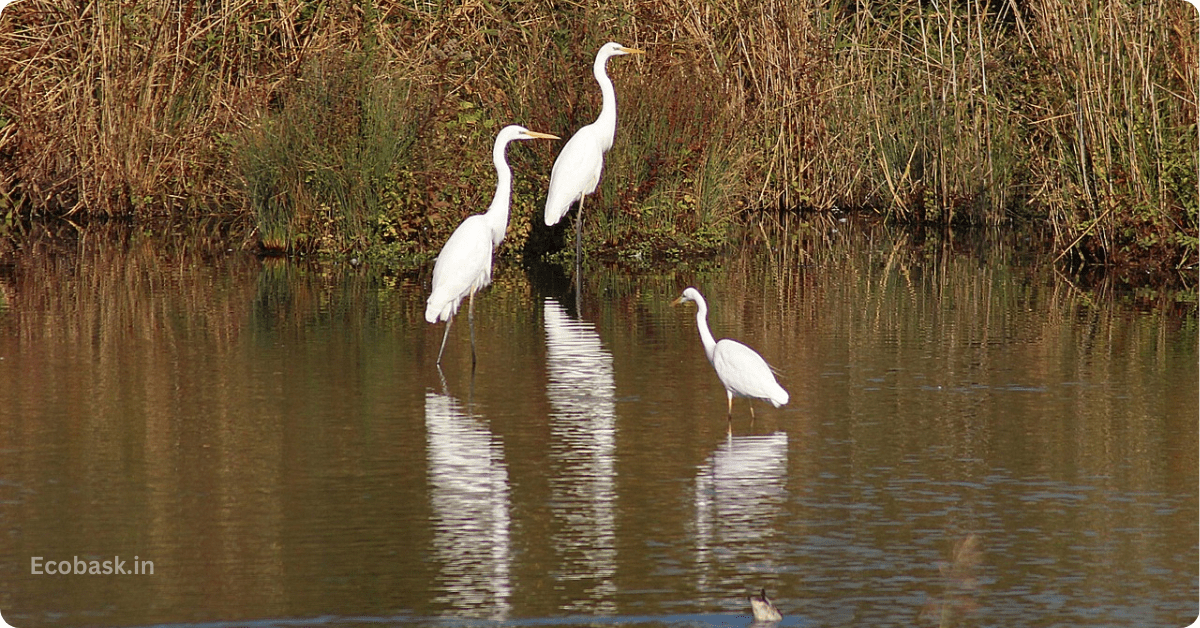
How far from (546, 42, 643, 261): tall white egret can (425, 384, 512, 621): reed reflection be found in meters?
5.60

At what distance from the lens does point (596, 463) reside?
6.46 meters

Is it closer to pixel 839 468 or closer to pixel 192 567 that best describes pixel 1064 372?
pixel 839 468

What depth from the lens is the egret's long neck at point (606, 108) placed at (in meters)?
13.3

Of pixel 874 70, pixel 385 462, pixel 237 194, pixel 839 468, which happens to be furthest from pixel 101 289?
pixel 874 70

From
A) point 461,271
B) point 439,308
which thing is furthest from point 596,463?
point 461,271

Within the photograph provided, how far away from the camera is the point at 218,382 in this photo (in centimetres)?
818

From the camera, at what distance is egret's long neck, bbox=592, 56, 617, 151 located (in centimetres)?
1329

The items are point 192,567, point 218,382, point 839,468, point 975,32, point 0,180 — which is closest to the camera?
point 192,567

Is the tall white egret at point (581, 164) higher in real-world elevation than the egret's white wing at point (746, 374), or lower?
higher

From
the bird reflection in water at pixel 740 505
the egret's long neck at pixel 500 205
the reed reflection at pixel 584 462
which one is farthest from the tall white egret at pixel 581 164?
the bird reflection in water at pixel 740 505

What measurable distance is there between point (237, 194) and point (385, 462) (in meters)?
9.48

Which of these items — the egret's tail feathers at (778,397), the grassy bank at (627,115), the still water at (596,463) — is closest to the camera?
the still water at (596,463)

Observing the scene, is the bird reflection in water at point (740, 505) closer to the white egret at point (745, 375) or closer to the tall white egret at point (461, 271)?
the white egret at point (745, 375)

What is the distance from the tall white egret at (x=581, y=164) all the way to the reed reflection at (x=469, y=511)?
5.60 meters
